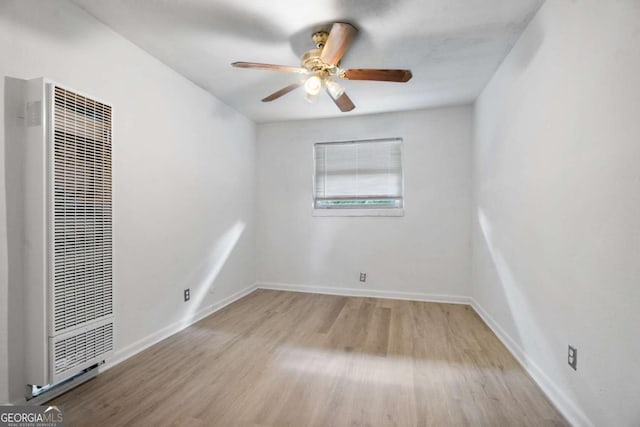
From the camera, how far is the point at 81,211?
66.0 inches

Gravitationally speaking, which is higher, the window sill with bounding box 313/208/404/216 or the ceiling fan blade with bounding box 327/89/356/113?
the ceiling fan blade with bounding box 327/89/356/113

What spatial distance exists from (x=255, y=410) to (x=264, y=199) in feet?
9.78

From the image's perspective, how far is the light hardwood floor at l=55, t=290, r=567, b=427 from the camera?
155cm

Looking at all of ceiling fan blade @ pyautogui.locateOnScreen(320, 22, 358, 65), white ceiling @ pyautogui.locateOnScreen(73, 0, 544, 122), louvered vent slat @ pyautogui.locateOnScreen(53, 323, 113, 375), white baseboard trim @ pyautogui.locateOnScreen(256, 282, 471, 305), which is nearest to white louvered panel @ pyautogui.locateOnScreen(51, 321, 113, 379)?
louvered vent slat @ pyautogui.locateOnScreen(53, 323, 113, 375)

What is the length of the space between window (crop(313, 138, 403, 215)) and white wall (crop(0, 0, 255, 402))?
122 centimetres

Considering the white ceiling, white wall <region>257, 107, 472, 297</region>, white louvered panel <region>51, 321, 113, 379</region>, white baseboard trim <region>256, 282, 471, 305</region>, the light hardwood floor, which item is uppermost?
the white ceiling

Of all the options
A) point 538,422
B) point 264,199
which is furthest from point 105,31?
point 538,422

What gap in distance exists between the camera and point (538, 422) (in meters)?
1.49

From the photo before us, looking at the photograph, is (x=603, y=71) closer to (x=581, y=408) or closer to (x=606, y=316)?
(x=606, y=316)

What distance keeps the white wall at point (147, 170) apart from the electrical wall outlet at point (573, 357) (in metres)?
2.87

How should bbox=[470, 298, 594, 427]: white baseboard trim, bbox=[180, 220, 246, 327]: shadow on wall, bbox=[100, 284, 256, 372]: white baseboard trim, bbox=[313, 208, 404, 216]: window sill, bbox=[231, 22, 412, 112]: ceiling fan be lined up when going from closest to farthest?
bbox=[470, 298, 594, 427]: white baseboard trim, bbox=[231, 22, 412, 112]: ceiling fan, bbox=[100, 284, 256, 372]: white baseboard trim, bbox=[180, 220, 246, 327]: shadow on wall, bbox=[313, 208, 404, 216]: window sill

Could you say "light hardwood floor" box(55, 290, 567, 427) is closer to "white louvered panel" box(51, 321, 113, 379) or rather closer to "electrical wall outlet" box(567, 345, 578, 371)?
"white louvered panel" box(51, 321, 113, 379)

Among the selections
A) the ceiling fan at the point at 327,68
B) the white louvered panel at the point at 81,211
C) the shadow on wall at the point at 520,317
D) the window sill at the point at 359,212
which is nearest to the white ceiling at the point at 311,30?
the ceiling fan at the point at 327,68

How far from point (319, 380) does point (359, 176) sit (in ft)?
8.67
